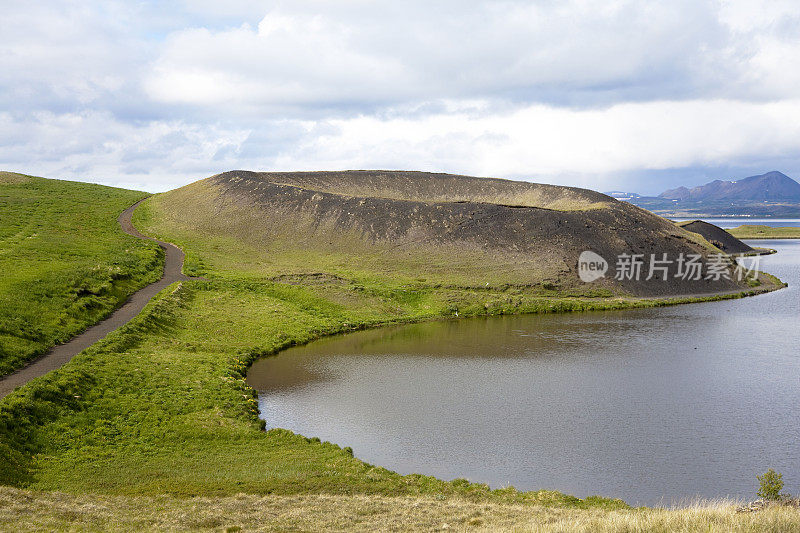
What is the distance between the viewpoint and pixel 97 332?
46.9 metres

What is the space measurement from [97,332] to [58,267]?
59.3 feet

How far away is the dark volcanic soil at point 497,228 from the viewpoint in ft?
282

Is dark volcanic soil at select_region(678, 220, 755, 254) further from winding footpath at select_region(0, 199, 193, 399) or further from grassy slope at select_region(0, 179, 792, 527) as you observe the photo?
winding footpath at select_region(0, 199, 193, 399)

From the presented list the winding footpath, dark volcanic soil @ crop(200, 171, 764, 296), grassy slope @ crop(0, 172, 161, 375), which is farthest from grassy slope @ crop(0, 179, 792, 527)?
dark volcanic soil @ crop(200, 171, 764, 296)

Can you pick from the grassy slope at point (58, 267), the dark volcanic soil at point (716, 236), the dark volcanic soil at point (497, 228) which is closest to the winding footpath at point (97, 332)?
the grassy slope at point (58, 267)

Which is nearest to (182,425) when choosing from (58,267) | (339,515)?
(339,515)

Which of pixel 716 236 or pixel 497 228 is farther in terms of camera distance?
pixel 716 236

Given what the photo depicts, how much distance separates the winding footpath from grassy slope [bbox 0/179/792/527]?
139 centimetres

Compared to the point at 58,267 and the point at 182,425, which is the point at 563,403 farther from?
the point at 58,267

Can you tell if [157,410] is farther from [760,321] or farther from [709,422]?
[760,321]

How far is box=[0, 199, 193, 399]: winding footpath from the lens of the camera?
3514cm

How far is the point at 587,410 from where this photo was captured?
34.9 meters

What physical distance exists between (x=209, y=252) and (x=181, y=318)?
1378 inches

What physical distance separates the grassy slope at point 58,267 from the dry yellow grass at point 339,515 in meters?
19.6
